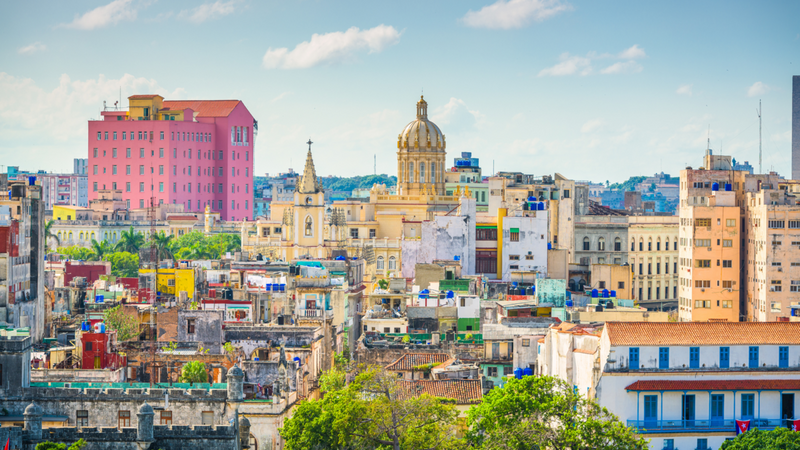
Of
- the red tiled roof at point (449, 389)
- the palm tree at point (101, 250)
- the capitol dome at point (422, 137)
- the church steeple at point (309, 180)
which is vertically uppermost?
the capitol dome at point (422, 137)

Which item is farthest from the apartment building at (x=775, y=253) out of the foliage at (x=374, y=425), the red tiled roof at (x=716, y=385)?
the foliage at (x=374, y=425)

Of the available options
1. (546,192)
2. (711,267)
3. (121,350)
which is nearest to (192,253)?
(546,192)

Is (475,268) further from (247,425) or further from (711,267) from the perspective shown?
→ (247,425)

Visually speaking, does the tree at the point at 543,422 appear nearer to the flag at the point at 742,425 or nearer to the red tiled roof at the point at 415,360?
the flag at the point at 742,425

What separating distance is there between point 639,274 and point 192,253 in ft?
180

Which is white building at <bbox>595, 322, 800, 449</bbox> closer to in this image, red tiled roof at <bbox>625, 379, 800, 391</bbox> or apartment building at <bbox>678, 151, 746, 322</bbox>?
red tiled roof at <bbox>625, 379, 800, 391</bbox>

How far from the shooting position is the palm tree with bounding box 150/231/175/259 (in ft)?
513

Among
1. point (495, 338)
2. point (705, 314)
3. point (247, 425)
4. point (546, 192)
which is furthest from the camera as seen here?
point (546, 192)

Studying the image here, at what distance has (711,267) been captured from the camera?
384ft

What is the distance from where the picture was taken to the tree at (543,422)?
53.6m

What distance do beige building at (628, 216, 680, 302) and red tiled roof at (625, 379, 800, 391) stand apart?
308 feet

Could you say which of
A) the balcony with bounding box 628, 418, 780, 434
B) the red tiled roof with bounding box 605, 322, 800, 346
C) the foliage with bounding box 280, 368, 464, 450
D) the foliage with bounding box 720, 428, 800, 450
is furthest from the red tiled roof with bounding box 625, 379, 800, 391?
the foliage with bounding box 280, 368, 464, 450

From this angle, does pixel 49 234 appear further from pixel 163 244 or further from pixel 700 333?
pixel 700 333

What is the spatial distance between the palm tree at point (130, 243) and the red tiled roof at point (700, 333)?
120218mm
